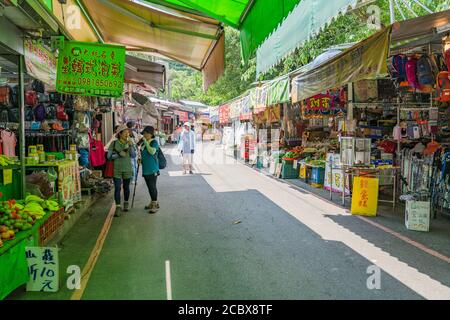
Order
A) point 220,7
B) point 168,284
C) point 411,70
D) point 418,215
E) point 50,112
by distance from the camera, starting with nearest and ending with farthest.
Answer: point 168,284 → point 220,7 → point 418,215 → point 411,70 → point 50,112

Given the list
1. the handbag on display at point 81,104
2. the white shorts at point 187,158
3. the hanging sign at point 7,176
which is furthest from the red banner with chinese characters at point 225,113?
the hanging sign at point 7,176

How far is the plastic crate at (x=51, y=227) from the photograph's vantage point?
211 inches

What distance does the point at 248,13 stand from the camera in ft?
19.2

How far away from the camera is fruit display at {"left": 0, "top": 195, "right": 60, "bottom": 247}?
4.46 m

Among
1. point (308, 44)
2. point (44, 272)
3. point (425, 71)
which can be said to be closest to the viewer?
point (44, 272)

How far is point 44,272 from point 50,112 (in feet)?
18.6

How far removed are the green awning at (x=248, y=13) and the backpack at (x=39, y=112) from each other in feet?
12.9

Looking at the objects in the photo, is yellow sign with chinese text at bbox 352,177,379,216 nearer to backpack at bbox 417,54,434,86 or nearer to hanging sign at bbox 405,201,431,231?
hanging sign at bbox 405,201,431,231

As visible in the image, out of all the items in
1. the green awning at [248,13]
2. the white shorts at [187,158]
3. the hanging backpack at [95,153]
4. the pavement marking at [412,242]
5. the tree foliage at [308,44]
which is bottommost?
the pavement marking at [412,242]

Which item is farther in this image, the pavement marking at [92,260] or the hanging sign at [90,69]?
the hanging sign at [90,69]

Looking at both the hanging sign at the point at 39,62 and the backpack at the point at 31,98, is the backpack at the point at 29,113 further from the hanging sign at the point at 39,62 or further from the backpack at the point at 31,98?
the hanging sign at the point at 39,62

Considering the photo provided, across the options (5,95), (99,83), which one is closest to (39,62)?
(99,83)

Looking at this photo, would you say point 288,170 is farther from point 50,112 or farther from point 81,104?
point 50,112

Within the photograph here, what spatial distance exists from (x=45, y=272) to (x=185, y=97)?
5794 cm
